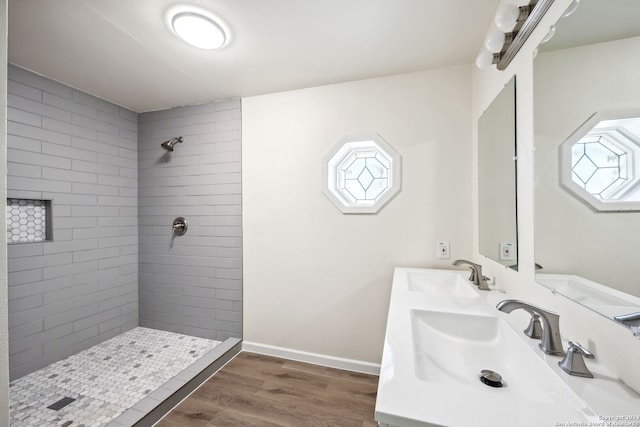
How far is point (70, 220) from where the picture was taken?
2258 mm

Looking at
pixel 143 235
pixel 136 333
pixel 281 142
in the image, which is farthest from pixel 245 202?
pixel 136 333

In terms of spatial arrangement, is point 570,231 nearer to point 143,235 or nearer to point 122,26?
point 122,26

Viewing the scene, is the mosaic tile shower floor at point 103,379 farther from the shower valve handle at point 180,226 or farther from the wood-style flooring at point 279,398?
the shower valve handle at point 180,226

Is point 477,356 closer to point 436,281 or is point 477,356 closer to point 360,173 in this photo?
point 436,281

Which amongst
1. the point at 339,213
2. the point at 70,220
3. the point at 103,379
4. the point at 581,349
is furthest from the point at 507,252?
the point at 70,220

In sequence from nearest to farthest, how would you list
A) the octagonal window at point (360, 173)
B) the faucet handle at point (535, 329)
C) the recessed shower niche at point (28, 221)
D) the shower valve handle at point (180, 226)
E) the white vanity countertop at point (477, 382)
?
the white vanity countertop at point (477, 382), the faucet handle at point (535, 329), the recessed shower niche at point (28, 221), the octagonal window at point (360, 173), the shower valve handle at point (180, 226)

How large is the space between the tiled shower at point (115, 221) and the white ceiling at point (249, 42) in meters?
0.37

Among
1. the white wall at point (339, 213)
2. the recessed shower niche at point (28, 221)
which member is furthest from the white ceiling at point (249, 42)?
the recessed shower niche at point (28, 221)

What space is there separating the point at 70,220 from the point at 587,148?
132 inches

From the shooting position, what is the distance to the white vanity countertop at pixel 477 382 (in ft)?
1.72

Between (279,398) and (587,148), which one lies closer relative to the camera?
(587,148)

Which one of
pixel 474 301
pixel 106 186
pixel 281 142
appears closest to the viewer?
pixel 474 301

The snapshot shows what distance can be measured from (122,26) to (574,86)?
2.23 meters

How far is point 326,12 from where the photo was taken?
1438mm
